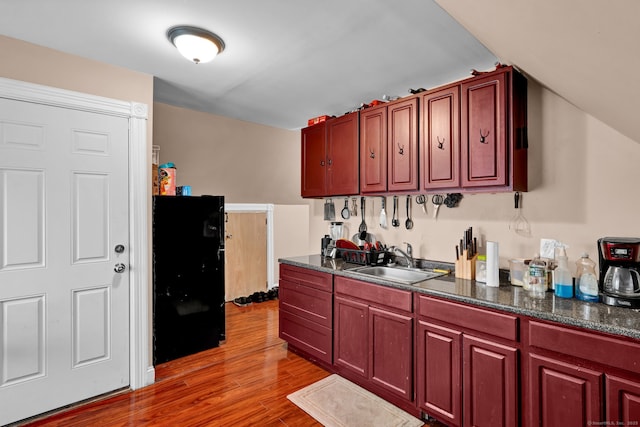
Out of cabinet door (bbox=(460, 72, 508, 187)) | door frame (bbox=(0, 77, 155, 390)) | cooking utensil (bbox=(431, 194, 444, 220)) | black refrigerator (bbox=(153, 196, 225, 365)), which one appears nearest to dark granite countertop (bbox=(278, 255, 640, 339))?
cooking utensil (bbox=(431, 194, 444, 220))

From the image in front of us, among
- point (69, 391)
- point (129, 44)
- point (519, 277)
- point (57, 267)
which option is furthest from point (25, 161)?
point (519, 277)

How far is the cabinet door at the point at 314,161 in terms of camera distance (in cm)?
312

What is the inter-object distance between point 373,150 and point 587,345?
6.04ft

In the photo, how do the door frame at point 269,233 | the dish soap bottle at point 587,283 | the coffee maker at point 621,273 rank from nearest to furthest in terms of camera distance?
the coffee maker at point 621,273
the dish soap bottle at point 587,283
the door frame at point 269,233

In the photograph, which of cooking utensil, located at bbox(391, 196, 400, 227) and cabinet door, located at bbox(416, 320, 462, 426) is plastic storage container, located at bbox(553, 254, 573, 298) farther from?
cooking utensil, located at bbox(391, 196, 400, 227)

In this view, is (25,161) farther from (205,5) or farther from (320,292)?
(320,292)

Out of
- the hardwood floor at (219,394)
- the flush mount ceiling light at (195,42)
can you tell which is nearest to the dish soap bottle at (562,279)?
the hardwood floor at (219,394)

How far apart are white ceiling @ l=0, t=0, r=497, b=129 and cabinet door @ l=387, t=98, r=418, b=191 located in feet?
1.09

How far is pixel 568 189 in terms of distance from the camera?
77.5 inches

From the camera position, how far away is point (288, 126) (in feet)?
14.6

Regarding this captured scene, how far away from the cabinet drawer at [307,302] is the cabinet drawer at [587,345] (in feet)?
4.70

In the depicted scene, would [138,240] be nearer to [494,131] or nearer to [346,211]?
[346,211]

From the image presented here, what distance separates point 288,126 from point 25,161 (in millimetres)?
2949

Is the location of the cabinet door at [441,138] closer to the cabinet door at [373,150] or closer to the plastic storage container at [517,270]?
the cabinet door at [373,150]
